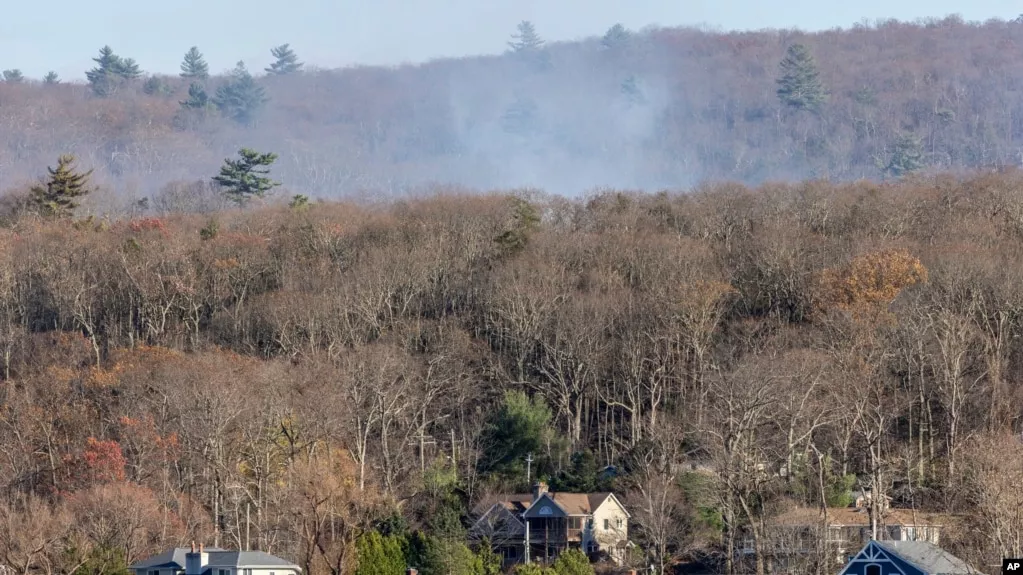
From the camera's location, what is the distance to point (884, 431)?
75062 mm

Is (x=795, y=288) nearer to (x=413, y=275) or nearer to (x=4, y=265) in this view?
(x=413, y=275)

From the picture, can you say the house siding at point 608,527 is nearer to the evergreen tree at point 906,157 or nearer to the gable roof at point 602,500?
the gable roof at point 602,500

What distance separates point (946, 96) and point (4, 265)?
392 ft

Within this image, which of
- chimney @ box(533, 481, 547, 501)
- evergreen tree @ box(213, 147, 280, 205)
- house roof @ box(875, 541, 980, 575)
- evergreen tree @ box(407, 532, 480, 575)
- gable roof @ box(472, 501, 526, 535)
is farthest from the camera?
evergreen tree @ box(213, 147, 280, 205)

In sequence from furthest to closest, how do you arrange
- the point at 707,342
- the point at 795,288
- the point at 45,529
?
the point at 795,288 < the point at 707,342 < the point at 45,529

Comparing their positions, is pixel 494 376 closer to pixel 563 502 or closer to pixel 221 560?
pixel 563 502

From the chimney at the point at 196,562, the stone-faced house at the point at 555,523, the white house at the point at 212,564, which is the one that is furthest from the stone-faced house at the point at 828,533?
the chimney at the point at 196,562

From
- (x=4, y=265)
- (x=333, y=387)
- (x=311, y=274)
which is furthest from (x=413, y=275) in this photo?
(x=4, y=265)

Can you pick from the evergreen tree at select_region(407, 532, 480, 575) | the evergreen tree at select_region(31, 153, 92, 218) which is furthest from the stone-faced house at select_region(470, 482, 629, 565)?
the evergreen tree at select_region(31, 153, 92, 218)

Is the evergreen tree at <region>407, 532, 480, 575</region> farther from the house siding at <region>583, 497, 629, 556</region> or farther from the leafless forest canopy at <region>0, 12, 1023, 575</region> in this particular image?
the house siding at <region>583, 497, 629, 556</region>

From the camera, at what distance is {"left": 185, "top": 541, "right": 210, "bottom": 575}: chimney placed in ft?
200

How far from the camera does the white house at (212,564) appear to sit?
60.9 meters

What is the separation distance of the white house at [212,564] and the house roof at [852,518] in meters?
17.2

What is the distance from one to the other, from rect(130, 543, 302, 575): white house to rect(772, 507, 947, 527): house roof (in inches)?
679
